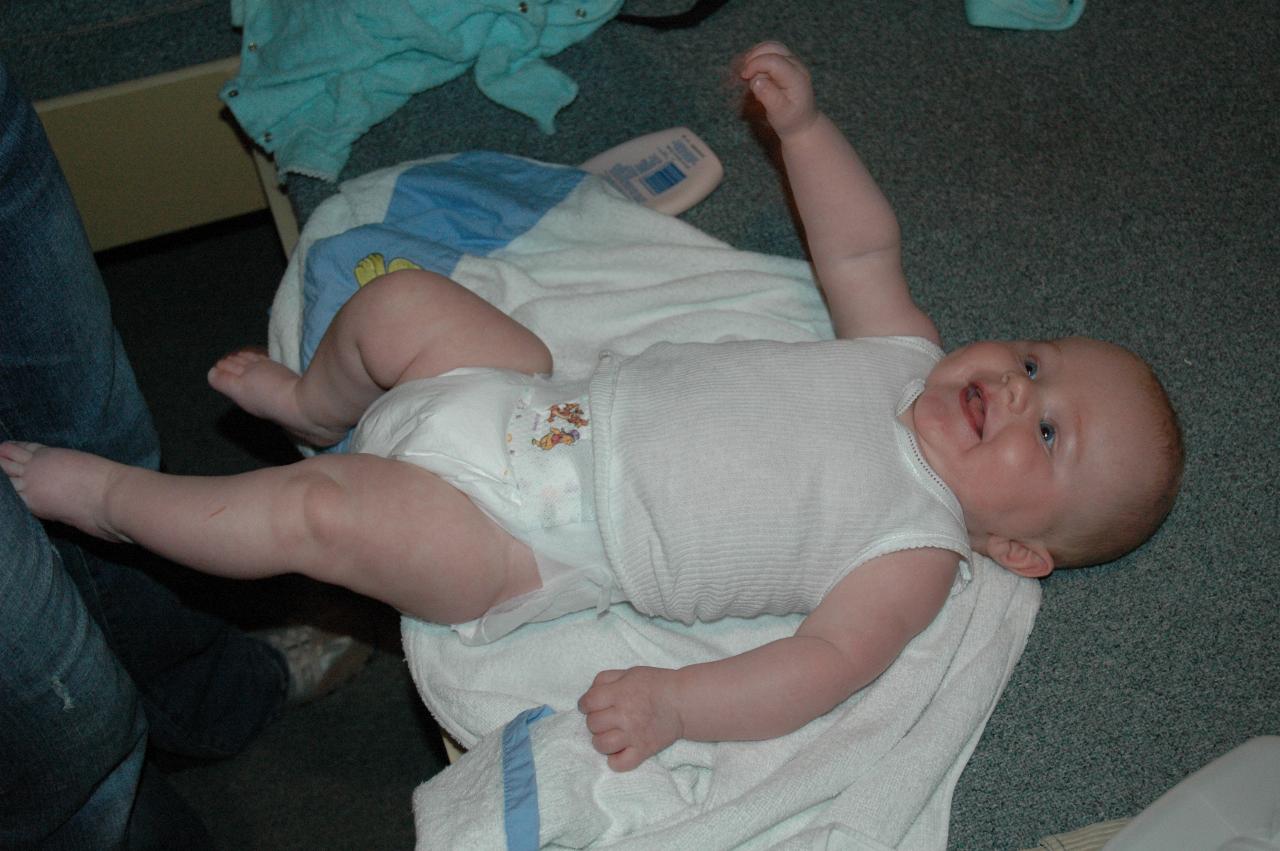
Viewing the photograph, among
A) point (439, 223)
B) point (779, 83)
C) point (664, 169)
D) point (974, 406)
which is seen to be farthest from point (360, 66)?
point (974, 406)

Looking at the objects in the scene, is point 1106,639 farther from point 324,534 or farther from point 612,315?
point 324,534

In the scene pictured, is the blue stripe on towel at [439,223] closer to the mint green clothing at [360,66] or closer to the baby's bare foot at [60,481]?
the mint green clothing at [360,66]

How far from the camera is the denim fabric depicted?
0.97m

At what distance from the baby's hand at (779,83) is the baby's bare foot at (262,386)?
67 centimetres

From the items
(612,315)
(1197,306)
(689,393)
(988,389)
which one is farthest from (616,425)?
(1197,306)

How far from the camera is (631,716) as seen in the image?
1.08m

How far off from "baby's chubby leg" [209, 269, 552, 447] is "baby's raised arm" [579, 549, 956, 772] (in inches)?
15.9

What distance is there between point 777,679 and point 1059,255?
0.78 meters

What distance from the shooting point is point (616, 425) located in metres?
1.19

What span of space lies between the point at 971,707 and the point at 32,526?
0.94 metres

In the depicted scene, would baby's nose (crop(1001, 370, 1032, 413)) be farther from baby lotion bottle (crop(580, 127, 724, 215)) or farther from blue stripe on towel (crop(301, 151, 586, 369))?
blue stripe on towel (crop(301, 151, 586, 369))

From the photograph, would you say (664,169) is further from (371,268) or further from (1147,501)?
(1147,501)

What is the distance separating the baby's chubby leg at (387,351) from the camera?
1237 millimetres

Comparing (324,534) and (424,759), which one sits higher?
(324,534)
